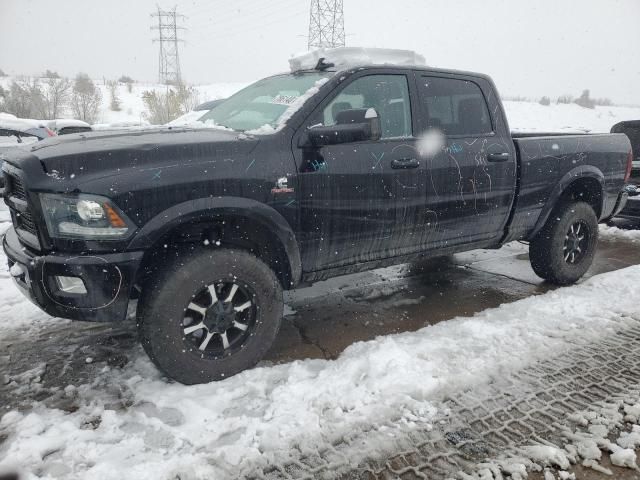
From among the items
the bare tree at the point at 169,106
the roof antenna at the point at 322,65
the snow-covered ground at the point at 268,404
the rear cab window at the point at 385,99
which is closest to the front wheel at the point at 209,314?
the snow-covered ground at the point at 268,404

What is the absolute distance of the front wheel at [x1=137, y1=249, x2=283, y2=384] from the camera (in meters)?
2.48

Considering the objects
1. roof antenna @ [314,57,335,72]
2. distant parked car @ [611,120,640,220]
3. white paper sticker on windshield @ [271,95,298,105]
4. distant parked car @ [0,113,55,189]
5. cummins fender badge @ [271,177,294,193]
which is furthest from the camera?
distant parked car @ [0,113,55,189]

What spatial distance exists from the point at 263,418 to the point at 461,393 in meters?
1.10

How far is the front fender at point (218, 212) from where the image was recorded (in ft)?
7.82

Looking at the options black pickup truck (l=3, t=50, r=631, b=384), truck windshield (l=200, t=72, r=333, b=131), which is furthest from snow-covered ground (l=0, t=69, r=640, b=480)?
truck windshield (l=200, t=72, r=333, b=131)

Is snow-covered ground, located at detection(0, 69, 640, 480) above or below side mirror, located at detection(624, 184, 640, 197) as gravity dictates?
below

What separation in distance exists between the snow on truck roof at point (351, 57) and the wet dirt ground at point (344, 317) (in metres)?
1.94

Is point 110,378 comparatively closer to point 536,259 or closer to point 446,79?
point 446,79

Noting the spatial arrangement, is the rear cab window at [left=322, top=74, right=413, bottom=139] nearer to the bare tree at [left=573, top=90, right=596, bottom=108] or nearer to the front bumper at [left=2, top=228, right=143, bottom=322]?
the front bumper at [left=2, top=228, right=143, bottom=322]

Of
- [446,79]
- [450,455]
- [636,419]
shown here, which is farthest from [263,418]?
[446,79]

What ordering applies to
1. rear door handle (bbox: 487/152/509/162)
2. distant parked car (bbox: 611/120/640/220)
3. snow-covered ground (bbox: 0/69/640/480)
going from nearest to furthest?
1. snow-covered ground (bbox: 0/69/640/480)
2. rear door handle (bbox: 487/152/509/162)
3. distant parked car (bbox: 611/120/640/220)

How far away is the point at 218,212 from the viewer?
2539 millimetres

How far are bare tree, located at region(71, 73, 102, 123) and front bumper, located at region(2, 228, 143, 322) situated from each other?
31.2 metres

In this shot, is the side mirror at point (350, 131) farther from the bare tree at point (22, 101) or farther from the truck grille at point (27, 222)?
the bare tree at point (22, 101)
